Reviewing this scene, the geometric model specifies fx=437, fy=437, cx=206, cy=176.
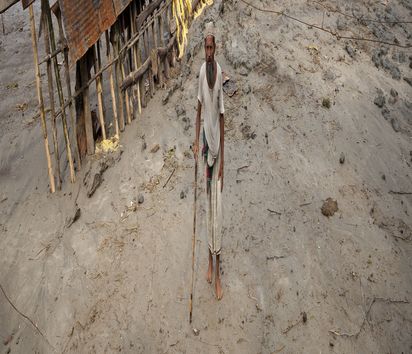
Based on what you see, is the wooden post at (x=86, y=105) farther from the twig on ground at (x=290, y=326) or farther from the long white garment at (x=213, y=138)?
the twig on ground at (x=290, y=326)

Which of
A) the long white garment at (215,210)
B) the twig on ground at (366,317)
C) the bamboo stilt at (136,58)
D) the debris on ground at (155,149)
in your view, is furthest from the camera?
the bamboo stilt at (136,58)

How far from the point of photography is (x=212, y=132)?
3.54 m

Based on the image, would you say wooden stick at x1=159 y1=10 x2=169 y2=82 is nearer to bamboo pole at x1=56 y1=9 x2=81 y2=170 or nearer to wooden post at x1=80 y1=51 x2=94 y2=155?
wooden post at x1=80 y1=51 x2=94 y2=155

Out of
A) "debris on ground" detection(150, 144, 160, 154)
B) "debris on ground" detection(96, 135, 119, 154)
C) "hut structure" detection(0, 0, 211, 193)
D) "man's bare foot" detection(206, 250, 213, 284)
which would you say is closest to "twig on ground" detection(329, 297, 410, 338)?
"man's bare foot" detection(206, 250, 213, 284)

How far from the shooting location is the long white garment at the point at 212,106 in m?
3.45

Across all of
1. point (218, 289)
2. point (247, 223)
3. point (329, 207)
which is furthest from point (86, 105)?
point (329, 207)

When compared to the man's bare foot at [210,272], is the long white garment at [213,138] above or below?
above

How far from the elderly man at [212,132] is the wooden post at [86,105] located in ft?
7.39

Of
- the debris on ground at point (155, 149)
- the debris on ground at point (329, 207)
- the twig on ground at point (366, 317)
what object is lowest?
the twig on ground at point (366, 317)

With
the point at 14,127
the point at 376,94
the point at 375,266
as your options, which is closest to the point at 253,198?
the point at 375,266

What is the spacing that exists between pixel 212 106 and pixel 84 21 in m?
2.42

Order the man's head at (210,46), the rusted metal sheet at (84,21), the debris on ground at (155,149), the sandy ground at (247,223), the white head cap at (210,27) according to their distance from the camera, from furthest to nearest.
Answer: the white head cap at (210,27) < the debris on ground at (155,149) < the rusted metal sheet at (84,21) < the sandy ground at (247,223) < the man's head at (210,46)

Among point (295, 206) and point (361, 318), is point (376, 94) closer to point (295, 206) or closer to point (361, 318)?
point (295, 206)

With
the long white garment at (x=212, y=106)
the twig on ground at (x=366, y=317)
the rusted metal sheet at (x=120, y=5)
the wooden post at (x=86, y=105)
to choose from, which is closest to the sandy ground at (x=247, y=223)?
the twig on ground at (x=366, y=317)
